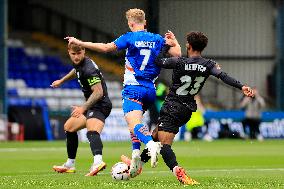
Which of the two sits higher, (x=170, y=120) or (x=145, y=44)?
(x=145, y=44)

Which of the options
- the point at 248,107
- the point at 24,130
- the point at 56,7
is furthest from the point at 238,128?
the point at 56,7

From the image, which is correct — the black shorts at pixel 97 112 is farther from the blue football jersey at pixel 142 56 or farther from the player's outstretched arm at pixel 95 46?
the player's outstretched arm at pixel 95 46

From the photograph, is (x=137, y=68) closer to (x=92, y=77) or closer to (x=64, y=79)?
(x=92, y=77)

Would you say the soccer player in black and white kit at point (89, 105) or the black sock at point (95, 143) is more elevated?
the soccer player in black and white kit at point (89, 105)

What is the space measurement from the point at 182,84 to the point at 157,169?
4.25 m

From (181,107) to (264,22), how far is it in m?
28.5

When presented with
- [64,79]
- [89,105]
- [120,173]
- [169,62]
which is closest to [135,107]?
[169,62]

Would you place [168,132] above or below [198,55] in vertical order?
below

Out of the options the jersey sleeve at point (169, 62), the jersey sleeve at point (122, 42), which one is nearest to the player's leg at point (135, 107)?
the jersey sleeve at point (169, 62)

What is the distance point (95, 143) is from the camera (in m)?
14.3

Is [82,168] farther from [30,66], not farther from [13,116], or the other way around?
[30,66]

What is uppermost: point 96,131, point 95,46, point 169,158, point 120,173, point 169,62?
point 95,46

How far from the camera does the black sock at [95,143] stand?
46.5ft

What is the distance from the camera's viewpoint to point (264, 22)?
1576 inches
